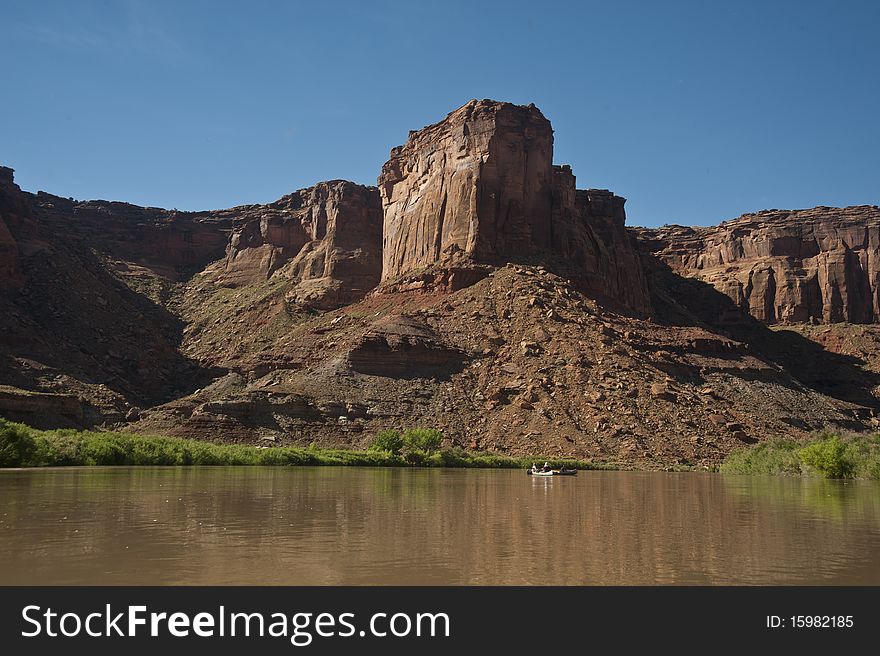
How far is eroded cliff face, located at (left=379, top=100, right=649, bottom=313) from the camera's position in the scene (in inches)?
3563

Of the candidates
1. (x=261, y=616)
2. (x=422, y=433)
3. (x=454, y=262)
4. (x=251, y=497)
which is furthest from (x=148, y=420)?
(x=261, y=616)

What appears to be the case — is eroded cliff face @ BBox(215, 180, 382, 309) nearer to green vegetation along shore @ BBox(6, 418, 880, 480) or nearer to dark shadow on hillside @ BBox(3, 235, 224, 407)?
dark shadow on hillside @ BBox(3, 235, 224, 407)

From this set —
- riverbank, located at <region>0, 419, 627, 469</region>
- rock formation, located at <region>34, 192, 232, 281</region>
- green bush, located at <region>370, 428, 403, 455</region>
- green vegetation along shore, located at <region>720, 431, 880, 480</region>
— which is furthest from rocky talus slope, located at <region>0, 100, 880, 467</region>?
riverbank, located at <region>0, 419, 627, 469</region>

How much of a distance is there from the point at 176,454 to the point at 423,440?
17.4 meters

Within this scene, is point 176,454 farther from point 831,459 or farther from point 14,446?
point 831,459

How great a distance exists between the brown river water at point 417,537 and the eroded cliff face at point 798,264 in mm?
112002

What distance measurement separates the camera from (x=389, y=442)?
5866cm

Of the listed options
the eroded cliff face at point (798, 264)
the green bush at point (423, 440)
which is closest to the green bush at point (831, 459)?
the green bush at point (423, 440)

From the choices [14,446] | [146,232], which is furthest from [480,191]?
[146,232]

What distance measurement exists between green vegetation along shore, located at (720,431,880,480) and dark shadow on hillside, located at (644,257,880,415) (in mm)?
37294

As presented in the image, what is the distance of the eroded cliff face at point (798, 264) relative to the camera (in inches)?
5192

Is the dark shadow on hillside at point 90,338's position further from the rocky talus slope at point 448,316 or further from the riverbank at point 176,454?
the riverbank at point 176,454

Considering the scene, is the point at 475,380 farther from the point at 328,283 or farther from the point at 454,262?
the point at 328,283

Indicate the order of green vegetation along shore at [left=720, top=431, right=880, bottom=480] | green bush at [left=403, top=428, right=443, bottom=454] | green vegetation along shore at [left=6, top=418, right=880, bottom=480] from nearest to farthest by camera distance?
green vegetation along shore at [left=6, top=418, right=880, bottom=480] < green vegetation along shore at [left=720, top=431, right=880, bottom=480] < green bush at [left=403, top=428, right=443, bottom=454]
